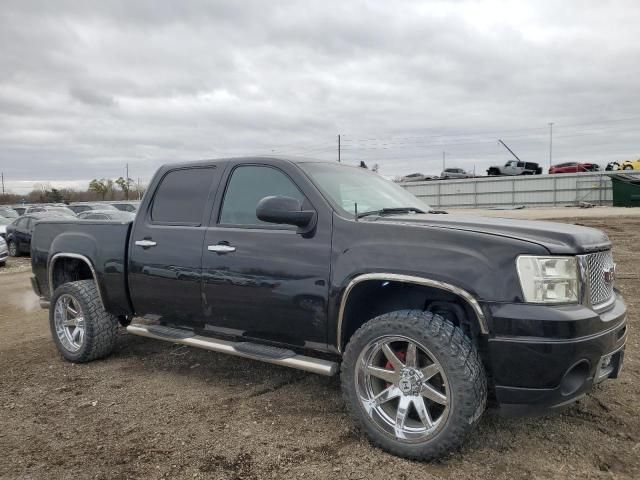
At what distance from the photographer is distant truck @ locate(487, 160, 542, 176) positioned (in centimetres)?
4403

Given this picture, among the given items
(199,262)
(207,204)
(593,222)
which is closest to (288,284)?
(199,262)

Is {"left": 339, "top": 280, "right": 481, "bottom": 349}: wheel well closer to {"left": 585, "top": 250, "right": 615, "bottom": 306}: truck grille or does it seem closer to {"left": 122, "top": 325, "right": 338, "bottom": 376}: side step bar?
{"left": 122, "top": 325, "right": 338, "bottom": 376}: side step bar

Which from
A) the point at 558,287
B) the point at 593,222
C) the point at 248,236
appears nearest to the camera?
the point at 558,287

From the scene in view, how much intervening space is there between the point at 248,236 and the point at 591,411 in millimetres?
2700

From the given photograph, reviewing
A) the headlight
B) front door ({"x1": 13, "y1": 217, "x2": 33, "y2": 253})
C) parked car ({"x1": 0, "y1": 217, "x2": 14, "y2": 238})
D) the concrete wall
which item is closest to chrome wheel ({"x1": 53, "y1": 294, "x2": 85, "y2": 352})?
the headlight

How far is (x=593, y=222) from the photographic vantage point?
59.1ft

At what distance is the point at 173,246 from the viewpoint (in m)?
4.36

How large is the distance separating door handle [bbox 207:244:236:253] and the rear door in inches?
5.2

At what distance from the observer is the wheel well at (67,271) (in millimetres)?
5527

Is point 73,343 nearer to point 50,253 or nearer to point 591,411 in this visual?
point 50,253

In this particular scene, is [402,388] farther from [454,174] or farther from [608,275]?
[454,174]

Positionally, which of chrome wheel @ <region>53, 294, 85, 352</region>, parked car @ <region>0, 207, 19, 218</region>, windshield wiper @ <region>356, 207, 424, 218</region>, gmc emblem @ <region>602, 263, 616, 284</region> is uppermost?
windshield wiper @ <region>356, 207, 424, 218</region>

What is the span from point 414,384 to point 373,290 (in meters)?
0.67

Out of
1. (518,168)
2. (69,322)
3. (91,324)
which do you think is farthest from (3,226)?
(518,168)
